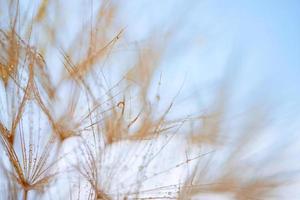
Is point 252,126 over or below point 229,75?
below

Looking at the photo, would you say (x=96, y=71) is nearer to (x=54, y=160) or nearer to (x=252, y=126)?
(x=54, y=160)

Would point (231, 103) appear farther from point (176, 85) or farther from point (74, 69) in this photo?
point (74, 69)

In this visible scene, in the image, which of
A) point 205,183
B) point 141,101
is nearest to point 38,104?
point 141,101

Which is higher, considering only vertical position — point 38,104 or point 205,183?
point 38,104

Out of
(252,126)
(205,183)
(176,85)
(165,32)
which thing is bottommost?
(205,183)

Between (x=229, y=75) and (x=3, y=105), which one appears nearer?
(x=3, y=105)

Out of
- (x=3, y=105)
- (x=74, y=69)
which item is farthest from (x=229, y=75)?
(x=3, y=105)
